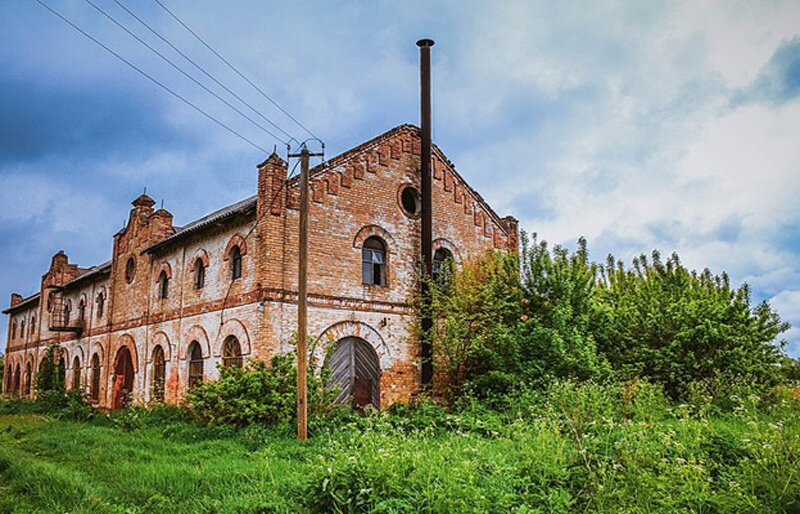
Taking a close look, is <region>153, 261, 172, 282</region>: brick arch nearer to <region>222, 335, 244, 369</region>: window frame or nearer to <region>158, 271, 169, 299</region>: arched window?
<region>158, 271, 169, 299</region>: arched window

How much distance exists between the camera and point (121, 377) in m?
23.5

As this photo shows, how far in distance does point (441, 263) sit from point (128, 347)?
1262 cm

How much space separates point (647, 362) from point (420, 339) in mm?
6461

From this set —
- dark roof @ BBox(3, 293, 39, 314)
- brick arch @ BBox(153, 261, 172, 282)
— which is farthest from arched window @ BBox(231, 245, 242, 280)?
dark roof @ BBox(3, 293, 39, 314)

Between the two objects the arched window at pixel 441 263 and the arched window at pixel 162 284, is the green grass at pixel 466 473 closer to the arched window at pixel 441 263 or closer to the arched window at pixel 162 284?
the arched window at pixel 441 263

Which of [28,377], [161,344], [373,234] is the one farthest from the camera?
[28,377]

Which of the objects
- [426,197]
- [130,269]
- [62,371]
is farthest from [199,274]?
[62,371]

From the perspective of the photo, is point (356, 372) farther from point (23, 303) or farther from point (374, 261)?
point (23, 303)

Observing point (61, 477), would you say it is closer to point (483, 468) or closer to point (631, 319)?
point (483, 468)

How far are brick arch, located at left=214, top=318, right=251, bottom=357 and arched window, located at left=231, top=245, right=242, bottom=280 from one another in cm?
131

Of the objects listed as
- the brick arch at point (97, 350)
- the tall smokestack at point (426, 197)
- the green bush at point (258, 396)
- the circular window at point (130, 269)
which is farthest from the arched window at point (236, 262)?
the brick arch at point (97, 350)

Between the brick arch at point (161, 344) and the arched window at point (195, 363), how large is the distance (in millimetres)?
1301

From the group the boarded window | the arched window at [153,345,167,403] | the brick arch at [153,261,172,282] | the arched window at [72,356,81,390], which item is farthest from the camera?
the arched window at [72,356,81,390]

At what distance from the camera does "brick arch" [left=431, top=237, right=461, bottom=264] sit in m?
18.8
